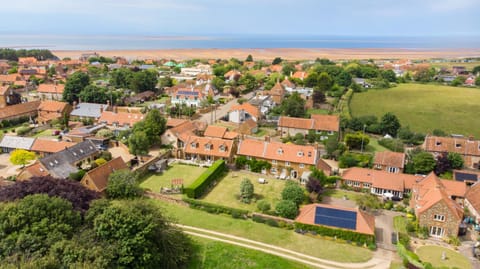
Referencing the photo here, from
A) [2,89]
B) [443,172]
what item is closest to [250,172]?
Result: [443,172]

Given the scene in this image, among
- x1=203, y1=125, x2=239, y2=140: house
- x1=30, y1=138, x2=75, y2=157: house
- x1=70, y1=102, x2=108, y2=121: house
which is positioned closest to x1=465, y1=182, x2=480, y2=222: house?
x1=203, y1=125, x2=239, y2=140: house

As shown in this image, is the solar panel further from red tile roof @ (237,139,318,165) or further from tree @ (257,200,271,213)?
red tile roof @ (237,139,318,165)

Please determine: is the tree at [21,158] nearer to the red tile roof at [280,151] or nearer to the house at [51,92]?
the red tile roof at [280,151]

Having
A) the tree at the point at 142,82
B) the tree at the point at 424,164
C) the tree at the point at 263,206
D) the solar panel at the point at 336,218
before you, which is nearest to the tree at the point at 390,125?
the tree at the point at 424,164

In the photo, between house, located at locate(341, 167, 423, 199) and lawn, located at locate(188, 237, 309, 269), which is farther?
house, located at locate(341, 167, 423, 199)

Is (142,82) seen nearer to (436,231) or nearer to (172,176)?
(172,176)

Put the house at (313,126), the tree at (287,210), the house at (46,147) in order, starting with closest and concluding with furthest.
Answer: the tree at (287,210) → the house at (46,147) → the house at (313,126)

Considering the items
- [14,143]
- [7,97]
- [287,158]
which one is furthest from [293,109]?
[7,97]
